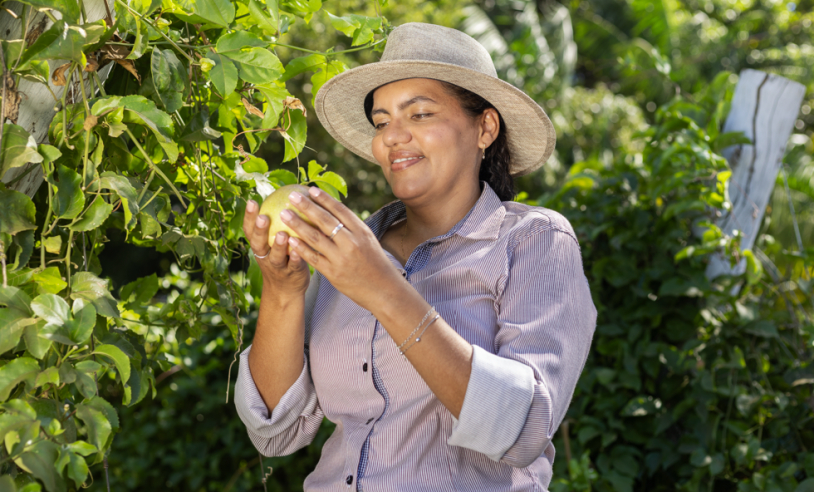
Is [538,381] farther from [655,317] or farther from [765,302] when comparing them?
[765,302]

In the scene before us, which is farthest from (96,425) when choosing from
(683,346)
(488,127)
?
(683,346)

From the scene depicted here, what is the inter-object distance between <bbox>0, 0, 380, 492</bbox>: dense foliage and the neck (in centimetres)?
25

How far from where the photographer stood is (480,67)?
1660 millimetres

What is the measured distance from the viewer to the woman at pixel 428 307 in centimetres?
120

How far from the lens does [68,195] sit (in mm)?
1029

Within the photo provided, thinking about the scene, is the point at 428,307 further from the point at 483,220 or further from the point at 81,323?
the point at 81,323

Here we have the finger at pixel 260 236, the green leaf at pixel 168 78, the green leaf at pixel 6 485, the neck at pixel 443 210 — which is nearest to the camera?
the green leaf at pixel 6 485

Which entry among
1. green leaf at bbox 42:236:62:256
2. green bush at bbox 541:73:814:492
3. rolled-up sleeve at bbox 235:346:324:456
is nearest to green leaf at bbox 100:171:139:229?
green leaf at bbox 42:236:62:256

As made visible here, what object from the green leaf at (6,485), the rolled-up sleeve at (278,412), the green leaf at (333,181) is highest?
the green leaf at (6,485)

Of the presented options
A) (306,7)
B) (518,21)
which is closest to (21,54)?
(306,7)

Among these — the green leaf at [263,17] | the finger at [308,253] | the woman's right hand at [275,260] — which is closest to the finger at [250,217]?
the woman's right hand at [275,260]

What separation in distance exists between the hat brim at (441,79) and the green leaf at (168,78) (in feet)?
1.78

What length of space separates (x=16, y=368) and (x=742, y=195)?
8.03 ft

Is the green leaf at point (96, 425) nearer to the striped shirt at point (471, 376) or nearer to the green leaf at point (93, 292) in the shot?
the green leaf at point (93, 292)
